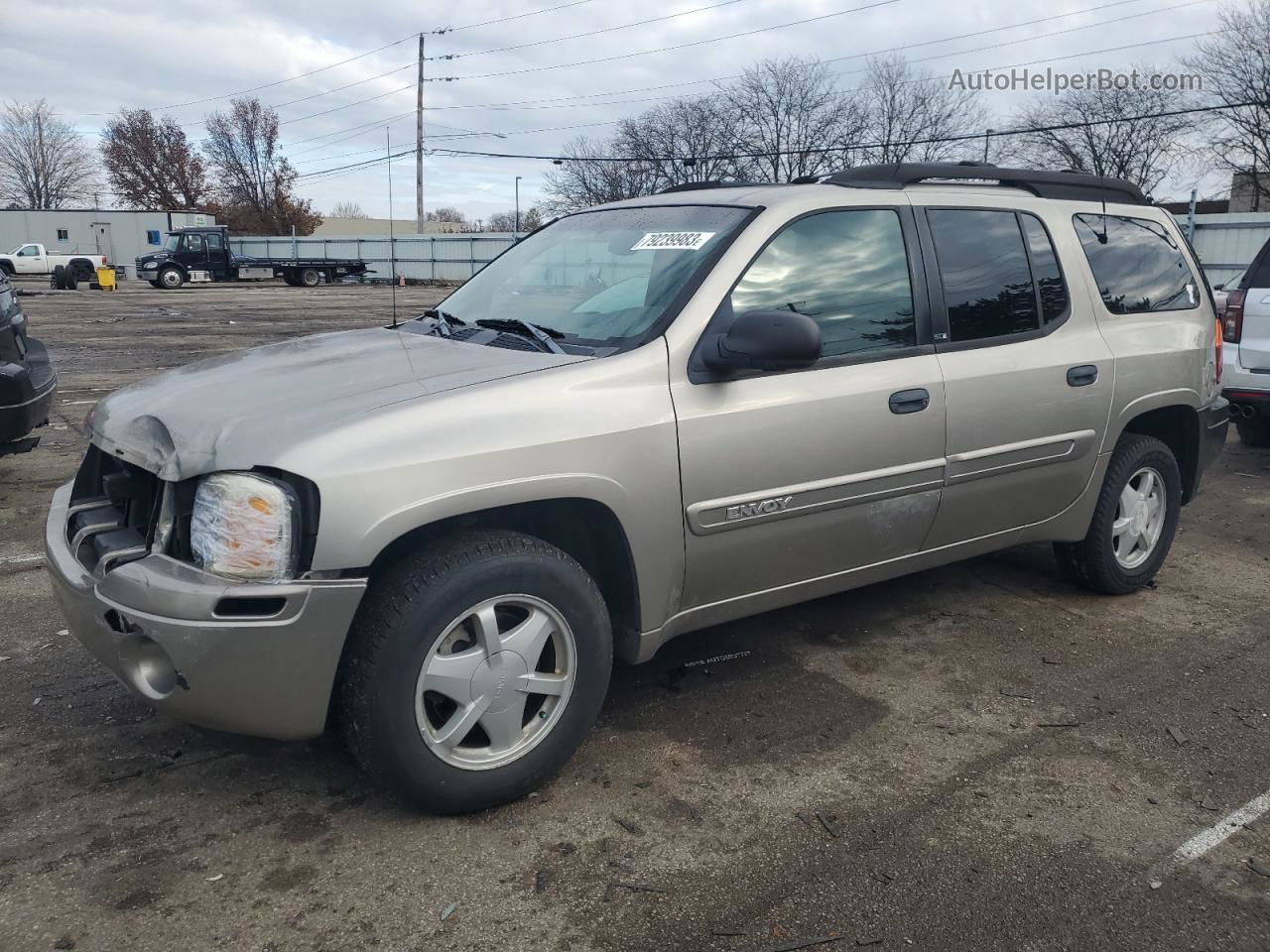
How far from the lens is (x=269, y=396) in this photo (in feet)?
9.78

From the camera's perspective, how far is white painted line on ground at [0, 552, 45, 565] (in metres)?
5.14

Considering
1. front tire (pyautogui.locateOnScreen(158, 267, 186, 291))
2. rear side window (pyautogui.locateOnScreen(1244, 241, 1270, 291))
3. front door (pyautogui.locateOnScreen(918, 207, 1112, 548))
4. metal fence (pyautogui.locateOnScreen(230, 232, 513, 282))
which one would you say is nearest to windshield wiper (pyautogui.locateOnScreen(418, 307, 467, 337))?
front door (pyautogui.locateOnScreen(918, 207, 1112, 548))

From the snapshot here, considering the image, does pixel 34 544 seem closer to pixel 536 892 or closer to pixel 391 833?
pixel 391 833

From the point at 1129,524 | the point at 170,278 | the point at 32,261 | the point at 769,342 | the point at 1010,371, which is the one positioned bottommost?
the point at 1129,524

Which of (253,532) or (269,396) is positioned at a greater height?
(269,396)

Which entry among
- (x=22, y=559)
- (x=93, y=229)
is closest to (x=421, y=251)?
(x=93, y=229)

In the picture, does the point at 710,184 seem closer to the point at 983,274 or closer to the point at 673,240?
the point at 673,240

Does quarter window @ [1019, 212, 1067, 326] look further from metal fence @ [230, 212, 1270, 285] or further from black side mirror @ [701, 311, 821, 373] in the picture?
metal fence @ [230, 212, 1270, 285]

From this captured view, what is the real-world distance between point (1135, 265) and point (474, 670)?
11.9 ft

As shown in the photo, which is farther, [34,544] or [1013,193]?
[34,544]

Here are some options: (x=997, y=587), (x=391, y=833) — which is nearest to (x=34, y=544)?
(x=391, y=833)

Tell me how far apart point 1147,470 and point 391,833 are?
3753 mm

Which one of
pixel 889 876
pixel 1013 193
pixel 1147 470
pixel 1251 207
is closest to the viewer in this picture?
pixel 889 876

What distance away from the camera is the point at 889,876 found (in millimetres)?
2658
